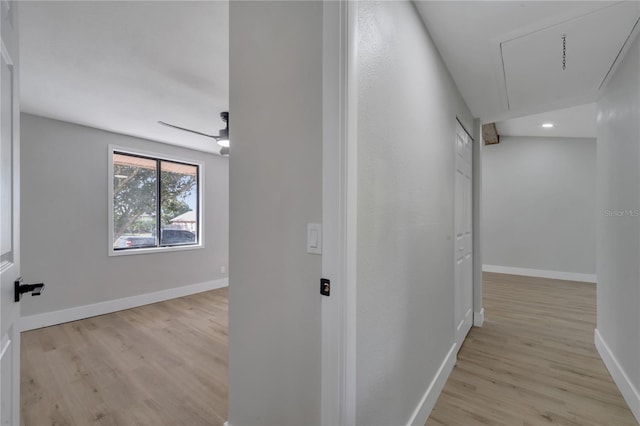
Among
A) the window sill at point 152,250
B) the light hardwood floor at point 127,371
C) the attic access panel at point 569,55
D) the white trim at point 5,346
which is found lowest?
the light hardwood floor at point 127,371

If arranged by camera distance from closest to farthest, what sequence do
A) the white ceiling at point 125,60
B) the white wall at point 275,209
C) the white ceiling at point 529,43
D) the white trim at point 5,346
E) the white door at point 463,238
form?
1. the white trim at point 5,346
2. the white wall at point 275,209
3. the white ceiling at point 529,43
4. the white ceiling at point 125,60
5. the white door at point 463,238

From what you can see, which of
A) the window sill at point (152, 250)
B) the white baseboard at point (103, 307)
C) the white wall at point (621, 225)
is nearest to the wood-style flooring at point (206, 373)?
the white baseboard at point (103, 307)

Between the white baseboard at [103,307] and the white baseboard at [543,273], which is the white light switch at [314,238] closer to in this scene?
the white baseboard at [103,307]

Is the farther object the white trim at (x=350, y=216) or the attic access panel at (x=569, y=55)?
the attic access panel at (x=569, y=55)

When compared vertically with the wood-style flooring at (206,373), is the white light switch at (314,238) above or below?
above

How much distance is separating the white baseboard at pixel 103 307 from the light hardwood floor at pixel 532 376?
157 inches

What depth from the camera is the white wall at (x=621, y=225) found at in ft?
6.32

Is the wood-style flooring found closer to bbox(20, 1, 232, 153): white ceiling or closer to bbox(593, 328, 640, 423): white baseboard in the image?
bbox(593, 328, 640, 423): white baseboard

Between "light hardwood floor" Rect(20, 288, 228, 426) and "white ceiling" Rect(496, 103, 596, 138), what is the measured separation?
4.87 meters

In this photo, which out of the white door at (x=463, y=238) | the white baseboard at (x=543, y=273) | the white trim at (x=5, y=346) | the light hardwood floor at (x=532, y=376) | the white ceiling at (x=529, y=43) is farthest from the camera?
the white baseboard at (x=543, y=273)

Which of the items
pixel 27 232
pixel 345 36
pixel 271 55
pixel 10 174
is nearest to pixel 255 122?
pixel 271 55

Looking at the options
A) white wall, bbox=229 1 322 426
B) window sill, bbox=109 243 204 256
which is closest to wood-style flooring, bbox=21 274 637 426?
window sill, bbox=109 243 204 256

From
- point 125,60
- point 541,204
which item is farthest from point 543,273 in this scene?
point 125,60

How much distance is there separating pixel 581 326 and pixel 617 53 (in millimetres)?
2887
